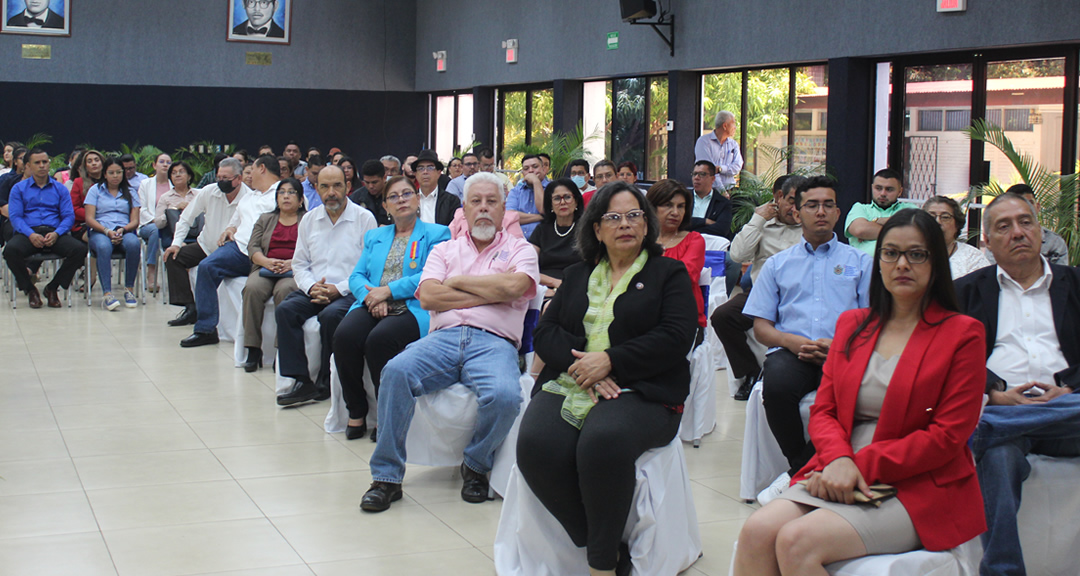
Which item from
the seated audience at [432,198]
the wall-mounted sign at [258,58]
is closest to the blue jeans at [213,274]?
the seated audience at [432,198]

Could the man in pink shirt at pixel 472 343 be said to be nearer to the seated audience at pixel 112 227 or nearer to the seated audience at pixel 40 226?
the seated audience at pixel 112 227

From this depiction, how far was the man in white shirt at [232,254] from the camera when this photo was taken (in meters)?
7.34

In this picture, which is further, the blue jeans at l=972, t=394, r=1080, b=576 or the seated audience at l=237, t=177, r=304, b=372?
the seated audience at l=237, t=177, r=304, b=372

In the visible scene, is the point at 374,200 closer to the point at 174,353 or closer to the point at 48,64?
the point at 174,353

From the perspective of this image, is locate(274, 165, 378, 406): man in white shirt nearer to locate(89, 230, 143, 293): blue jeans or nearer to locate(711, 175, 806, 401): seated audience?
locate(711, 175, 806, 401): seated audience

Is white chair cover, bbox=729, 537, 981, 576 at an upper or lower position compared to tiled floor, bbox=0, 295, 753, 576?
upper

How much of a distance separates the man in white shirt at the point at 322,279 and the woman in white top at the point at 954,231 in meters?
2.97

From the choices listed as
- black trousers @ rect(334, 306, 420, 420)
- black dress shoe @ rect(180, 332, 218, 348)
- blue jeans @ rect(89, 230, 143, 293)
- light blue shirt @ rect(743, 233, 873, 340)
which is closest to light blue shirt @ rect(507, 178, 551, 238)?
black dress shoe @ rect(180, 332, 218, 348)

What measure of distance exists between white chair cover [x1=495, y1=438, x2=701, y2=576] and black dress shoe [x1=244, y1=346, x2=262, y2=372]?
3645 millimetres

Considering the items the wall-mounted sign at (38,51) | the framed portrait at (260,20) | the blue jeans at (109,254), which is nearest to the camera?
the blue jeans at (109,254)

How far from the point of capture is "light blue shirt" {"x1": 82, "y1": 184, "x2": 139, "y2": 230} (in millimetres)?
9305

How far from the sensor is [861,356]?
274 cm

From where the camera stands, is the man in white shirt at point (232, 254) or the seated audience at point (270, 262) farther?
the man in white shirt at point (232, 254)

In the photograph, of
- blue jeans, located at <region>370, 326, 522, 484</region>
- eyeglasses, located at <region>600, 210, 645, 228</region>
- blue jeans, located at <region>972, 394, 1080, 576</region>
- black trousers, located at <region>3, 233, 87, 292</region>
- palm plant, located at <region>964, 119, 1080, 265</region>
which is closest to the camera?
blue jeans, located at <region>972, 394, 1080, 576</region>
